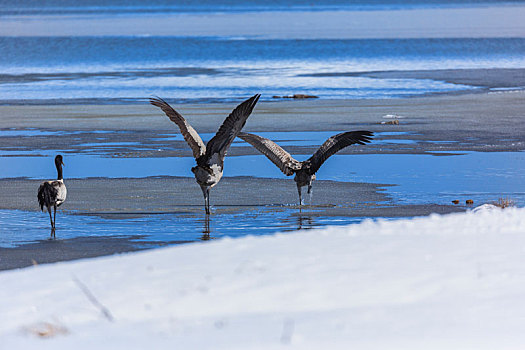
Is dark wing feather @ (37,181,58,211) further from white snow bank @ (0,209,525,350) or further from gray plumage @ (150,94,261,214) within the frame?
white snow bank @ (0,209,525,350)

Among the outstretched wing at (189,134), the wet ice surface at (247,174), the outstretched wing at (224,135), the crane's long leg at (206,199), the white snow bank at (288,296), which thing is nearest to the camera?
the white snow bank at (288,296)

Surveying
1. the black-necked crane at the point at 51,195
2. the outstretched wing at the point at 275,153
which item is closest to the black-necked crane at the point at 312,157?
the outstretched wing at the point at 275,153

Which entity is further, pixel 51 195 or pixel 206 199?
pixel 206 199

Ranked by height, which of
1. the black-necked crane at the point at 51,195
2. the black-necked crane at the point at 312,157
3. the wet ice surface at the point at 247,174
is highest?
the black-necked crane at the point at 312,157

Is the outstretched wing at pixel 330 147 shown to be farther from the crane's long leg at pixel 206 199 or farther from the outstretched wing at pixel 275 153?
the crane's long leg at pixel 206 199

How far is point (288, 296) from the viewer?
5922mm

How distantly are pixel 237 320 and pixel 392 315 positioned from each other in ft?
2.73

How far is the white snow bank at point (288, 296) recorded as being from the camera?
521cm

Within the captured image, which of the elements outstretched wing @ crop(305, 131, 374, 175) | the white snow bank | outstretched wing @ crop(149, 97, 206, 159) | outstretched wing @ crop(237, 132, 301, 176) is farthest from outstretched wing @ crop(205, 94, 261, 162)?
the white snow bank

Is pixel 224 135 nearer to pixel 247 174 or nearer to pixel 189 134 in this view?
pixel 189 134

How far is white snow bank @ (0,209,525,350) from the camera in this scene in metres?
5.21

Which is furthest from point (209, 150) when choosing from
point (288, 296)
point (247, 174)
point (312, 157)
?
point (288, 296)

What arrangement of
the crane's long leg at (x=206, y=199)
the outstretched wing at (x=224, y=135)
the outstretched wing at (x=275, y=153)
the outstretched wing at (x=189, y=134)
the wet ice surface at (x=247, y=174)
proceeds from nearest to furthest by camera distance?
1. the wet ice surface at (x=247, y=174)
2. the outstretched wing at (x=224, y=135)
3. the outstretched wing at (x=189, y=134)
4. the crane's long leg at (x=206, y=199)
5. the outstretched wing at (x=275, y=153)

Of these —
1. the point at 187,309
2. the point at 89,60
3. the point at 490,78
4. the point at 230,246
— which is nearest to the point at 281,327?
the point at 187,309
